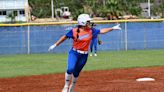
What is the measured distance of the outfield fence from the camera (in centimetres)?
2916

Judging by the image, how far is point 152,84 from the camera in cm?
1277

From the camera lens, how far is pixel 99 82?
13.8 metres

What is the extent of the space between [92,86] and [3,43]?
16960 mm

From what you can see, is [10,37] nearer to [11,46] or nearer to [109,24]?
[11,46]

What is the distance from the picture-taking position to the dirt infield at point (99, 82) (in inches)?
480

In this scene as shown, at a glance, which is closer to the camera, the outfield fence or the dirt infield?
the dirt infield

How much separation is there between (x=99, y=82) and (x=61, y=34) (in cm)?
1662

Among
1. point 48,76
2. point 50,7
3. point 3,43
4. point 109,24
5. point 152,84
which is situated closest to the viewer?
point 152,84

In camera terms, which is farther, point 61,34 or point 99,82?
point 61,34

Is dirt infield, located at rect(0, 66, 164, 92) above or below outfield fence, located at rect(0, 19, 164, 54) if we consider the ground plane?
above

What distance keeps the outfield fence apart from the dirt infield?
12719 millimetres

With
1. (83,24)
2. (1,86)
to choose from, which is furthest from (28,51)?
(83,24)

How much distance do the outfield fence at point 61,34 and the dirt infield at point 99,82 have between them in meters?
12.7

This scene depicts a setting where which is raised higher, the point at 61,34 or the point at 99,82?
the point at 99,82
